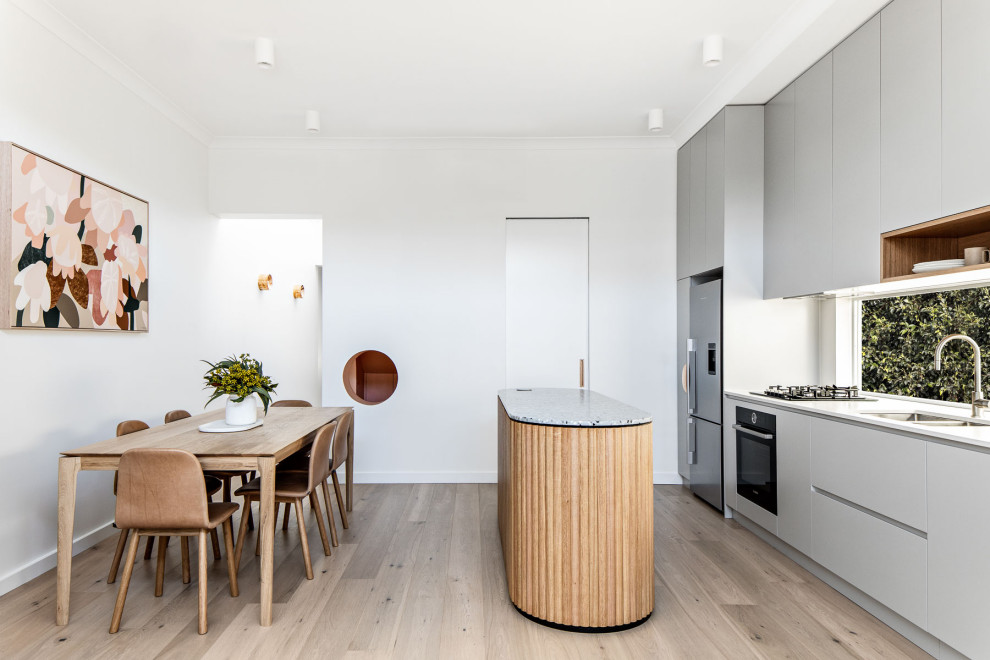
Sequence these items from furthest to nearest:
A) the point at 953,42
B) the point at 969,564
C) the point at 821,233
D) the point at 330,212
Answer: the point at 330,212 → the point at 821,233 → the point at 953,42 → the point at 969,564

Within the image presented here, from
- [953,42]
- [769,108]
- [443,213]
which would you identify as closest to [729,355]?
[769,108]

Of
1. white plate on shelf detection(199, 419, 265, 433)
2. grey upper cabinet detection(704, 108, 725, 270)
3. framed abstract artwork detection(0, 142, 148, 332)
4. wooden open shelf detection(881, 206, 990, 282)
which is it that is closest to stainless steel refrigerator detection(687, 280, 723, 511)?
grey upper cabinet detection(704, 108, 725, 270)

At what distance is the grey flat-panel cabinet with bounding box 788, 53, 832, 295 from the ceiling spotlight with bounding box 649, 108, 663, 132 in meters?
0.95

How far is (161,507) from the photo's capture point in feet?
7.48

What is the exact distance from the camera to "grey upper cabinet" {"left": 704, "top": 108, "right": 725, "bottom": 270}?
383 centimetres

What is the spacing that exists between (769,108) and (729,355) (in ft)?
5.69

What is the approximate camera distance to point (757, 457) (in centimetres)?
337

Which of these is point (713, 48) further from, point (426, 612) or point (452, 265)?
point (426, 612)

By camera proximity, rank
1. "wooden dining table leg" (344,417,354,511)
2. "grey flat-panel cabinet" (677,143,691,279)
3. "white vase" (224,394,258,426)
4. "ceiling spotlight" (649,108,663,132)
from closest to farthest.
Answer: "white vase" (224,394,258,426) < "wooden dining table leg" (344,417,354,511) < "ceiling spotlight" (649,108,663,132) < "grey flat-panel cabinet" (677,143,691,279)

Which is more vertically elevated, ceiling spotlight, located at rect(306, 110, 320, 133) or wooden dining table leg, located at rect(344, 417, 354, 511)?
ceiling spotlight, located at rect(306, 110, 320, 133)

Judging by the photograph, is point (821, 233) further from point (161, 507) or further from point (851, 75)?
point (161, 507)

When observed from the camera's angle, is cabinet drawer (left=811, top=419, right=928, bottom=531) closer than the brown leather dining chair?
Yes

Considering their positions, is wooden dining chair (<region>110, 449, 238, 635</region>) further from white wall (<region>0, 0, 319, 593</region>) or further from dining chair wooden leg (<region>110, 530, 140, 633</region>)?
white wall (<region>0, 0, 319, 593</region>)

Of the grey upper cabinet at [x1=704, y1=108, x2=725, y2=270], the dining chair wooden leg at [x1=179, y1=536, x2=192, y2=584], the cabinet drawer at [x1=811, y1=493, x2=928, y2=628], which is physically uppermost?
the grey upper cabinet at [x1=704, y1=108, x2=725, y2=270]
